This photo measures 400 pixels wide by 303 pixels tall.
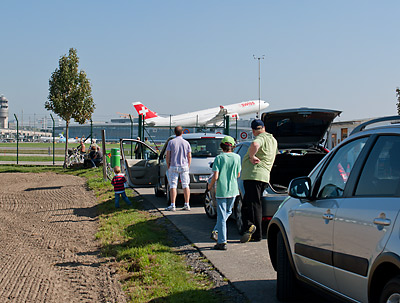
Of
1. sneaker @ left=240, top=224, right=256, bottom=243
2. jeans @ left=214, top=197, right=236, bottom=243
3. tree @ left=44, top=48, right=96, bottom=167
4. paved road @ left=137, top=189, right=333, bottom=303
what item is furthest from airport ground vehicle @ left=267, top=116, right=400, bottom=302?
tree @ left=44, top=48, right=96, bottom=167

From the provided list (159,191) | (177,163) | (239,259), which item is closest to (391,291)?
(239,259)

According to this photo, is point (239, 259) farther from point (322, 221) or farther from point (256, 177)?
point (322, 221)

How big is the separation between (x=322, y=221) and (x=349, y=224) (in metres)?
0.51

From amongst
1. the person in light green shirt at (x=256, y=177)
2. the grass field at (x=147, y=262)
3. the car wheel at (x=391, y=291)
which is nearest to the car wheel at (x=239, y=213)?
the person in light green shirt at (x=256, y=177)

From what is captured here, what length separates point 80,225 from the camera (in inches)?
411

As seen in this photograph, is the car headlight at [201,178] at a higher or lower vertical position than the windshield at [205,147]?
lower

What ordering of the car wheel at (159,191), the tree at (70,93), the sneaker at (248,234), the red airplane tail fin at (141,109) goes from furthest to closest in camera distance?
the red airplane tail fin at (141,109) → the tree at (70,93) → the car wheel at (159,191) → the sneaker at (248,234)

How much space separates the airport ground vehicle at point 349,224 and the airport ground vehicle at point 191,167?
7.24 meters

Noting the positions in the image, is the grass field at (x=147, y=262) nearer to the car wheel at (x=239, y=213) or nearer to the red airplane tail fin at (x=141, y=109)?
the car wheel at (x=239, y=213)

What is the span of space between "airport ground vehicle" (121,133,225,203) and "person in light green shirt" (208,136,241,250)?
4615 millimetres

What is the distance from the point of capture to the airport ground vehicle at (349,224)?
3.36 meters

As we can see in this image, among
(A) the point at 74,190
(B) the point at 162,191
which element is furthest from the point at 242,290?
(A) the point at 74,190

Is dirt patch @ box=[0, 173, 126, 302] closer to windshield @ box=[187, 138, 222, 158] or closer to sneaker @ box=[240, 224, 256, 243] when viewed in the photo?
sneaker @ box=[240, 224, 256, 243]

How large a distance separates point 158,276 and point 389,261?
3482 mm
